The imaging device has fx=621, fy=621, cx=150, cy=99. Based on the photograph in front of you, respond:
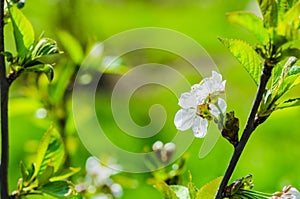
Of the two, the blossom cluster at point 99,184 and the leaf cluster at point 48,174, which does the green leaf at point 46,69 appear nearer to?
the leaf cluster at point 48,174

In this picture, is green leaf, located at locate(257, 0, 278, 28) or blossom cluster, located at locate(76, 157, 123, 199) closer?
green leaf, located at locate(257, 0, 278, 28)

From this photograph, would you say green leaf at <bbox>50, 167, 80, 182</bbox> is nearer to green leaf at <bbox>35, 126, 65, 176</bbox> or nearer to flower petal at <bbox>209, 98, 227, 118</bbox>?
green leaf at <bbox>35, 126, 65, 176</bbox>

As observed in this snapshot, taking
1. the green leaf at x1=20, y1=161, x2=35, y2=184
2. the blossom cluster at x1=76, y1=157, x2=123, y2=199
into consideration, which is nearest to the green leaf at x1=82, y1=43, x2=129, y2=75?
the blossom cluster at x1=76, y1=157, x2=123, y2=199

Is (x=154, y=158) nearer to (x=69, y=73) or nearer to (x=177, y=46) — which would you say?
(x=69, y=73)

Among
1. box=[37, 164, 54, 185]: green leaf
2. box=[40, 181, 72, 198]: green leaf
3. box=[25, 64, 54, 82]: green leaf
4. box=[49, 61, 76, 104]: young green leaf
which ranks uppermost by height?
box=[25, 64, 54, 82]: green leaf

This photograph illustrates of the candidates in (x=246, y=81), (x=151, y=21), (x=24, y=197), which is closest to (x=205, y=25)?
(x=151, y=21)

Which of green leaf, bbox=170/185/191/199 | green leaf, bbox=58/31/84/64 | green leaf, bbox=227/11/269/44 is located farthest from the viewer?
green leaf, bbox=58/31/84/64

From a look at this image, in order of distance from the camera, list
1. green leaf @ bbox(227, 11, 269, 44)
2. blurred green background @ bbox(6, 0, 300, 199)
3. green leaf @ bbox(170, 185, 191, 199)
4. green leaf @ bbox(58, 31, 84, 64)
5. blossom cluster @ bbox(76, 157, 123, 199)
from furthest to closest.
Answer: blurred green background @ bbox(6, 0, 300, 199), green leaf @ bbox(58, 31, 84, 64), blossom cluster @ bbox(76, 157, 123, 199), green leaf @ bbox(170, 185, 191, 199), green leaf @ bbox(227, 11, 269, 44)

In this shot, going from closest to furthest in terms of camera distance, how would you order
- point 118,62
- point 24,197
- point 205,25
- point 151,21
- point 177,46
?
point 24,197, point 118,62, point 177,46, point 205,25, point 151,21
